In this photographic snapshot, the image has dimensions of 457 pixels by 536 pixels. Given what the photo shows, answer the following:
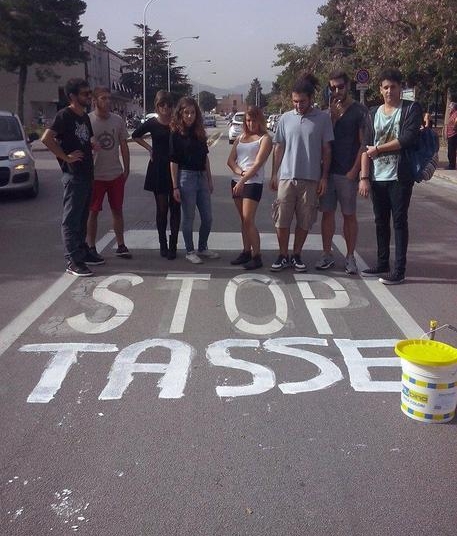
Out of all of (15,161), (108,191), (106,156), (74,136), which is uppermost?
(74,136)

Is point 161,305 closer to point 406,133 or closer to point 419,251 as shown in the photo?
point 406,133

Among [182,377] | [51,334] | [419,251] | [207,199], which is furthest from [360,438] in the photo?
A: [419,251]

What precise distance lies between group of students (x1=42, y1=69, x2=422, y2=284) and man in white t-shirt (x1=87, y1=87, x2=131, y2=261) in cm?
1

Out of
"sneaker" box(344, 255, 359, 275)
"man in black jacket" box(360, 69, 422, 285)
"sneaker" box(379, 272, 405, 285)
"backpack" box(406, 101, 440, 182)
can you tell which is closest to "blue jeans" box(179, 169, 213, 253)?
"sneaker" box(344, 255, 359, 275)

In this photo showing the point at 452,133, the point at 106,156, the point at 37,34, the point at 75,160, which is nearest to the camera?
the point at 75,160

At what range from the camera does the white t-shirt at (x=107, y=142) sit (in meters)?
7.42

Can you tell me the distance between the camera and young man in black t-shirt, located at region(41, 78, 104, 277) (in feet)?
22.4

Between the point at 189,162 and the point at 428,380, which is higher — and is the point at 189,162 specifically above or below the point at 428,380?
above

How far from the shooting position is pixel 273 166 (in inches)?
276

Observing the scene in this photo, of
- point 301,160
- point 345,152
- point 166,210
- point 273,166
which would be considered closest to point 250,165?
point 273,166

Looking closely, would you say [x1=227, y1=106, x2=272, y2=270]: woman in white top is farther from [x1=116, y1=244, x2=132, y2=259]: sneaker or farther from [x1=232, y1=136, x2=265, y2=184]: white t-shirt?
[x1=116, y1=244, x2=132, y2=259]: sneaker

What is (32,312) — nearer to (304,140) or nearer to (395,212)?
(304,140)

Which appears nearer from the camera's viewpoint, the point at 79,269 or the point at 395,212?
the point at 395,212

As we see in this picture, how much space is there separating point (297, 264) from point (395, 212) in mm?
1222
